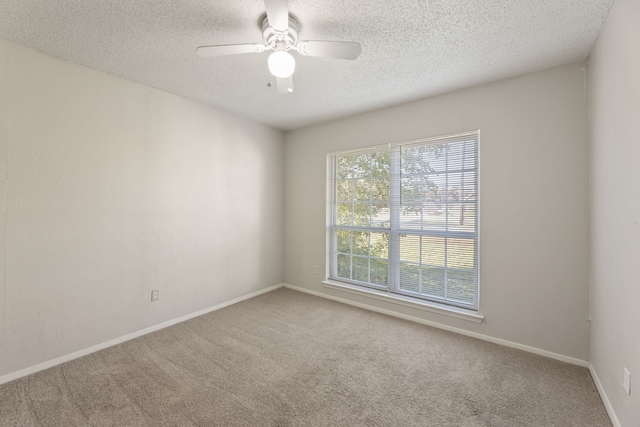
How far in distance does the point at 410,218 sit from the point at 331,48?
215 centimetres

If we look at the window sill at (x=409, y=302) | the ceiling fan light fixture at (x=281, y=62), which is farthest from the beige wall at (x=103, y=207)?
the ceiling fan light fixture at (x=281, y=62)

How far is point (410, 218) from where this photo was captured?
324cm

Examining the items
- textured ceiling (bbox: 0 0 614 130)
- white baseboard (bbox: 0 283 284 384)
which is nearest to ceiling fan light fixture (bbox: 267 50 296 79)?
textured ceiling (bbox: 0 0 614 130)

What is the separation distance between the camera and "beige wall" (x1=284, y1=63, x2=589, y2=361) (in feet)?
7.41

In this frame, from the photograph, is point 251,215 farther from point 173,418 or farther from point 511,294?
point 511,294

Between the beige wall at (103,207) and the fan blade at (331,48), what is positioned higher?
the fan blade at (331,48)

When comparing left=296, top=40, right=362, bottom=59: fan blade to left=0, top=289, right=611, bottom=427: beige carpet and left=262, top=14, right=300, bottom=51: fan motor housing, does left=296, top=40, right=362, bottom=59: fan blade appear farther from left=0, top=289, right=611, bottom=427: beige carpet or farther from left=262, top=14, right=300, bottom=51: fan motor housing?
left=0, top=289, right=611, bottom=427: beige carpet

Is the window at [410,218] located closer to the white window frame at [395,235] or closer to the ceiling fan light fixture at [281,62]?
the white window frame at [395,235]

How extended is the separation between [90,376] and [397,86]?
3.65 meters

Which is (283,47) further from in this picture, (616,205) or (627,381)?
(627,381)

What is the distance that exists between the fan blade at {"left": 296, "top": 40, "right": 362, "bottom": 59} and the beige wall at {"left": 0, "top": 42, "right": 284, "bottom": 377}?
2.01 m

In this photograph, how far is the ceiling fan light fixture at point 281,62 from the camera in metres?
1.62

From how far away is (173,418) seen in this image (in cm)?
168

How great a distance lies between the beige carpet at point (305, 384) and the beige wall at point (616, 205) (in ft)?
1.21
